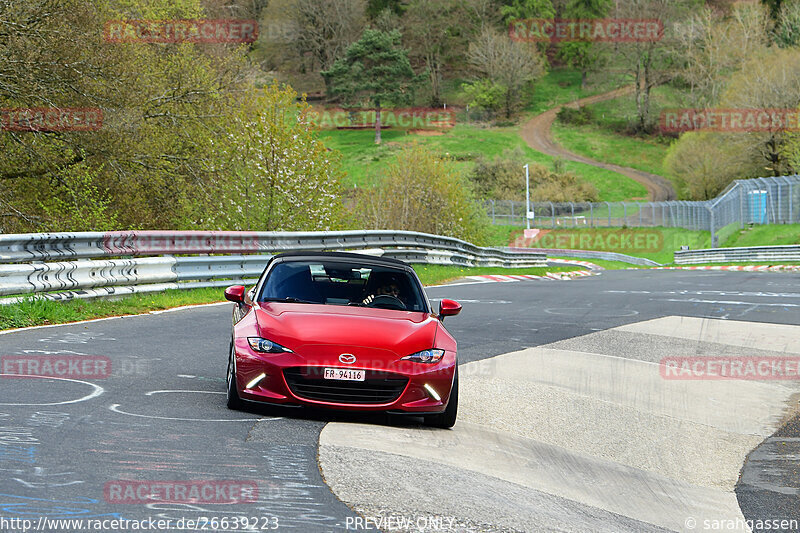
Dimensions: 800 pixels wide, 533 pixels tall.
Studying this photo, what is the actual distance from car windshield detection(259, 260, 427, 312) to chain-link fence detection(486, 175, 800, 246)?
47.7m

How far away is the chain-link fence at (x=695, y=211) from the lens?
5478 centimetres

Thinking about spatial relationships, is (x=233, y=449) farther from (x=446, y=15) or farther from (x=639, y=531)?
(x=446, y=15)

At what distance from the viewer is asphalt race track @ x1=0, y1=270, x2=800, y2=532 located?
15.8 feet

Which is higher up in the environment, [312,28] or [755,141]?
[312,28]

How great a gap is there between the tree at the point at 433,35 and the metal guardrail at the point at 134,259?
117865 mm

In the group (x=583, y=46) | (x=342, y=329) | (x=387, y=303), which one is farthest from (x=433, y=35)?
(x=342, y=329)

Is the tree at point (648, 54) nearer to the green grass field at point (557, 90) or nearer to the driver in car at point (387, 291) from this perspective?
the green grass field at point (557, 90)

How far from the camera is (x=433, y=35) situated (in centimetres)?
13962

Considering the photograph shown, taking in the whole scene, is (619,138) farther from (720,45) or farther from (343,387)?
(343,387)

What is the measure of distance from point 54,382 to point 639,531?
16.1 feet

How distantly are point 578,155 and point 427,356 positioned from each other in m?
Answer: 111

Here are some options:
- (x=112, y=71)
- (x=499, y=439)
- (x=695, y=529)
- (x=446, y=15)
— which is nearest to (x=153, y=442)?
(x=499, y=439)

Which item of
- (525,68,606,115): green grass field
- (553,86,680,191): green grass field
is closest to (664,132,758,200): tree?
(553,86,680,191): green grass field

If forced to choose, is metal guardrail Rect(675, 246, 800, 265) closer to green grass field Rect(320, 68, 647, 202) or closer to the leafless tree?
green grass field Rect(320, 68, 647, 202)
